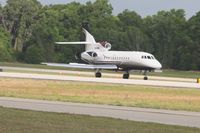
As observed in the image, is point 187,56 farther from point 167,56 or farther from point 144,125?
point 144,125

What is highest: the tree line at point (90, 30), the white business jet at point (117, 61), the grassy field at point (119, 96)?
the tree line at point (90, 30)

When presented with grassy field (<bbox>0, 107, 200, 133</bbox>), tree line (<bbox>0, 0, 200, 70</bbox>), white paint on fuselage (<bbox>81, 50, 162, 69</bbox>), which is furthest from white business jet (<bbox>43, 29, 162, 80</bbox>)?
grassy field (<bbox>0, 107, 200, 133</bbox>)

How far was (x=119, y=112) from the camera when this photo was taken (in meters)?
19.0

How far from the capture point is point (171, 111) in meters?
20.0

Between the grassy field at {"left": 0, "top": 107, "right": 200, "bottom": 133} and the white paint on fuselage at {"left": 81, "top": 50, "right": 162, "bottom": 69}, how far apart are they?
4152cm

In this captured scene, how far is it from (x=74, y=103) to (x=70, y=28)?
8956cm

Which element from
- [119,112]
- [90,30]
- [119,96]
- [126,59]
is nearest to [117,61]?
[126,59]

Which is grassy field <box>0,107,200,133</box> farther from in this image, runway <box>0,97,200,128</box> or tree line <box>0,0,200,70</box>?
tree line <box>0,0,200,70</box>

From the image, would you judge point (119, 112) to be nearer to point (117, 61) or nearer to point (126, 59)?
point (126, 59)

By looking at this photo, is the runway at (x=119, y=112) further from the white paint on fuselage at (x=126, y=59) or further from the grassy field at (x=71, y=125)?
the white paint on fuselage at (x=126, y=59)

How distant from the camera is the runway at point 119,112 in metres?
16.6

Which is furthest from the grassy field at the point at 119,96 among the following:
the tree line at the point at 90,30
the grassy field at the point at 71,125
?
the tree line at the point at 90,30

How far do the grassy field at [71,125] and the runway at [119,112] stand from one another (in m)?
1.60

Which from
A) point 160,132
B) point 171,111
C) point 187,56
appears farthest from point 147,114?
point 187,56
